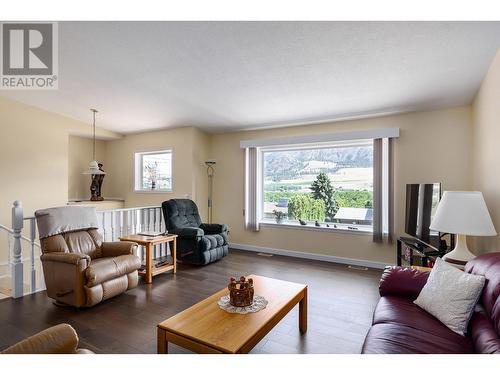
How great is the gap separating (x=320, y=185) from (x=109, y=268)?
3.55m

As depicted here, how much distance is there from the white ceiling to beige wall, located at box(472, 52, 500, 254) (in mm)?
161

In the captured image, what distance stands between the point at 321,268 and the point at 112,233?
3295mm

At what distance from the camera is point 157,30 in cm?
234

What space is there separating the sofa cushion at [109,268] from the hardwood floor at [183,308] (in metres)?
0.30

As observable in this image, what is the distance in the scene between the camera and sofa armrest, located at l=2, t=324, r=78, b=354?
3.37 ft

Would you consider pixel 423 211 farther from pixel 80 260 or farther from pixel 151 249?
pixel 80 260

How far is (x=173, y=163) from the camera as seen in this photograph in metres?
5.48

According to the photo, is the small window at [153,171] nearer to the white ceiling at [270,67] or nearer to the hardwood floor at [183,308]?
the white ceiling at [270,67]

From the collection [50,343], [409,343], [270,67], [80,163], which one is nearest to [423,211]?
[409,343]

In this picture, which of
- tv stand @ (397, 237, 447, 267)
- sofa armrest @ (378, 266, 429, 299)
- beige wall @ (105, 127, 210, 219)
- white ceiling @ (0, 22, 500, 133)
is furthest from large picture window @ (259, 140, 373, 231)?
sofa armrest @ (378, 266, 429, 299)

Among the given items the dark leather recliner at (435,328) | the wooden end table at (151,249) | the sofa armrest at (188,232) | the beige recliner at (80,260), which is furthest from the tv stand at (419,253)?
the beige recliner at (80,260)

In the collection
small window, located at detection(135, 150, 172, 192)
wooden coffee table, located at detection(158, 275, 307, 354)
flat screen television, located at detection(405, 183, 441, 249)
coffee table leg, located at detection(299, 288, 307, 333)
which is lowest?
coffee table leg, located at detection(299, 288, 307, 333)

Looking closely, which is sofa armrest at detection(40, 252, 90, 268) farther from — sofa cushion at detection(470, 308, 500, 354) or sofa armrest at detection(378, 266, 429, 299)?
sofa cushion at detection(470, 308, 500, 354)
